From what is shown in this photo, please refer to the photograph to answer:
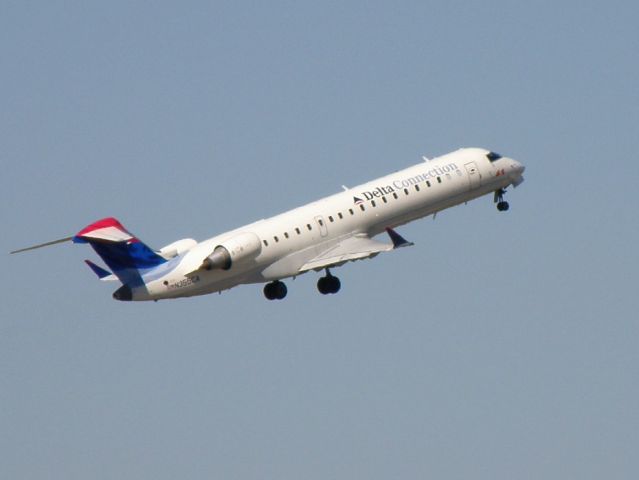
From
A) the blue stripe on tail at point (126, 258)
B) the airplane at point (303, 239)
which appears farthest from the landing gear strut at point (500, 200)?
the blue stripe on tail at point (126, 258)

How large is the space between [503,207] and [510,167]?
5.73 ft

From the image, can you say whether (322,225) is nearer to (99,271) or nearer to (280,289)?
(280,289)

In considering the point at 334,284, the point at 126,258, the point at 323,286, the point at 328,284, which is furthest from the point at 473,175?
the point at 126,258

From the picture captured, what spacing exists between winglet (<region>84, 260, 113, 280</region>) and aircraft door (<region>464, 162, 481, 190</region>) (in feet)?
52.1

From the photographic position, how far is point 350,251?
3009 inches

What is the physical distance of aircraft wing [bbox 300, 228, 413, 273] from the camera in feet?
248

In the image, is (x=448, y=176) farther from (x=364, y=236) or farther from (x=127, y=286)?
(x=127, y=286)

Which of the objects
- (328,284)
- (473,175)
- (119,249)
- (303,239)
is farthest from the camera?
(473,175)

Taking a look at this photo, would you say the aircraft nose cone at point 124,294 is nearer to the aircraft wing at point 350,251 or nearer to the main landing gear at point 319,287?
the aircraft wing at point 350,251

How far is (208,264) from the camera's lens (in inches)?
2857

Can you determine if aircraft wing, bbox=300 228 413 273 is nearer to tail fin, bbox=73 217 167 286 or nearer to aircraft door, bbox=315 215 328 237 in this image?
aircraft door, bbox=315 215 328 237

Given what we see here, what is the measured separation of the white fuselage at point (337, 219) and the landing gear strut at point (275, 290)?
2577mm

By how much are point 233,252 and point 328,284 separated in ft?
25.0

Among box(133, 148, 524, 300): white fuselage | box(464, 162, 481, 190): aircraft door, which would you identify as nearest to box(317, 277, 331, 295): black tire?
box(133, 148, 524, 300): white fuselage
